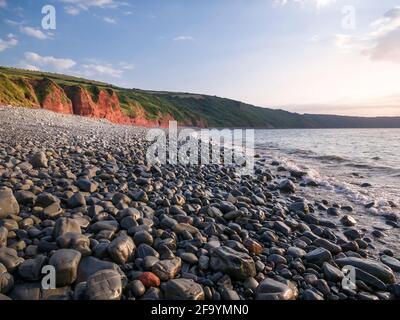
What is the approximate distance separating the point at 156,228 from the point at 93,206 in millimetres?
1088

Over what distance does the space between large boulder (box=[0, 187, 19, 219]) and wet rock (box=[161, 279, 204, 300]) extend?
267 centimetres

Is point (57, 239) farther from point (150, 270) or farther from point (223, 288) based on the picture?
point (223, 288)

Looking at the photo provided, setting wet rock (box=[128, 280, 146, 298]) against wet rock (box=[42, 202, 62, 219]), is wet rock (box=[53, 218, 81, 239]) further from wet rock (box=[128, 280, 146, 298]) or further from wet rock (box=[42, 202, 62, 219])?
wet rock (box=[128, 280, 146, 298])

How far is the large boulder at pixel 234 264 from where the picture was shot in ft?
11.5

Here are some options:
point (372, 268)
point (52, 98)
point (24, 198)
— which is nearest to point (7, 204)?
point (24, 198)

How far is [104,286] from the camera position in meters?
2.89

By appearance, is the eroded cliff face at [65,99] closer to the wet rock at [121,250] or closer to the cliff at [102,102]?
the cliff at [102,102]

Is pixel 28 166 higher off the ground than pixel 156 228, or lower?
higher

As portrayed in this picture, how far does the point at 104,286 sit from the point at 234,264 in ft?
4.87

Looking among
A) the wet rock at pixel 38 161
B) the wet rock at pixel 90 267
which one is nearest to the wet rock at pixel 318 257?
the wet rock at pixel 90 267

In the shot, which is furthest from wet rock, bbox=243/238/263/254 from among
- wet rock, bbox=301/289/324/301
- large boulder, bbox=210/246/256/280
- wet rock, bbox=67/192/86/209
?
wet rock, bbox=67/192/86/209

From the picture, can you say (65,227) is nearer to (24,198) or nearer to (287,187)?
(24,198)

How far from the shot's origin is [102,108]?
58438 mm

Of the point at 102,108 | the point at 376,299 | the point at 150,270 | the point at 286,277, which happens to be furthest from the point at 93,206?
the point at 102,108
